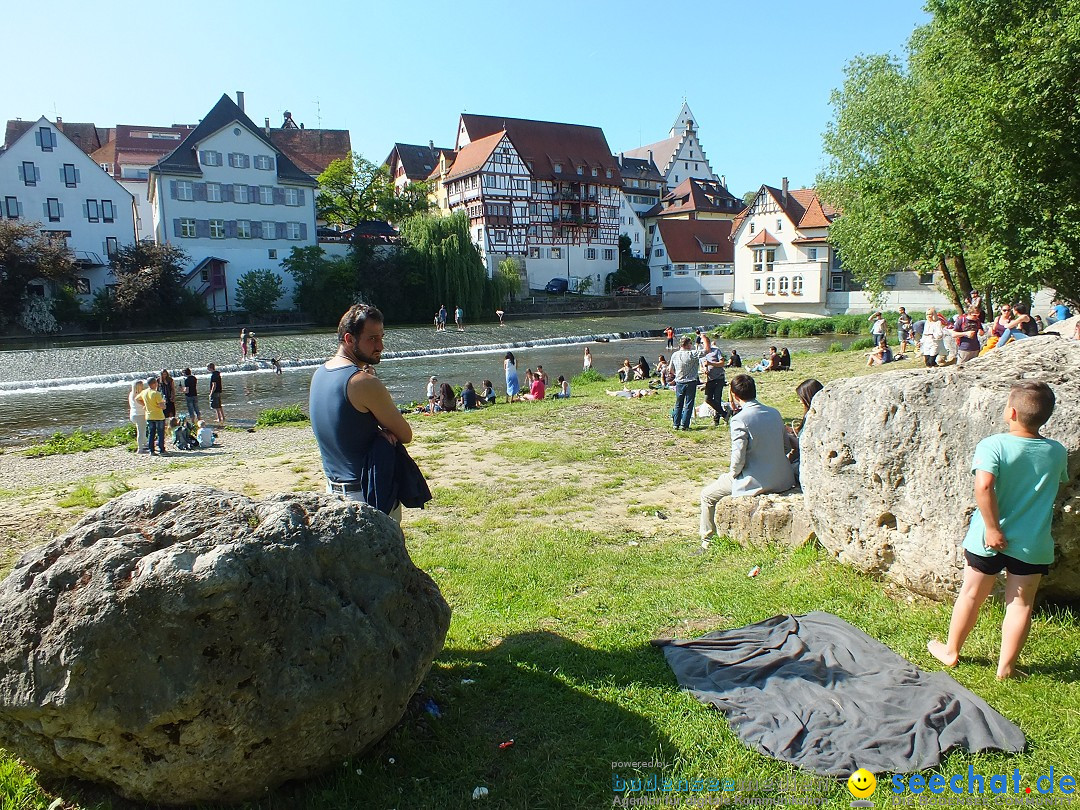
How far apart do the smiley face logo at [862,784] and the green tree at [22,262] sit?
57.4 metres

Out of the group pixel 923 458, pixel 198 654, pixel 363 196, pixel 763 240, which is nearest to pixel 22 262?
pixel 363 196

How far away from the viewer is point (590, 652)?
4.65 m

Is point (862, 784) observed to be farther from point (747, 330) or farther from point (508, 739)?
point (747, 330)

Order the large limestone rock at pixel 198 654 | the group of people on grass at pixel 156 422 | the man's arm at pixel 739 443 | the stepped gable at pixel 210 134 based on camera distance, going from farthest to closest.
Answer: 1. the stepped gable at pixel 210 134
2. the group of people on grass at pixel 156 422
3. the man's arm at pixel 739 443
4. the large limestone rock at pixel 198 654

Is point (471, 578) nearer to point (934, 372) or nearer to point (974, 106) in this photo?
point (934, 372)

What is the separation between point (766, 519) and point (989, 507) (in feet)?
9.47

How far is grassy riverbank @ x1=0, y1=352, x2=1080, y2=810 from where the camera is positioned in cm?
333

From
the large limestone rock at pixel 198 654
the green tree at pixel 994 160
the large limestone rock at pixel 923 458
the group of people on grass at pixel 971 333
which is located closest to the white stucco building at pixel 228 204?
the green tree at pixel 994 160

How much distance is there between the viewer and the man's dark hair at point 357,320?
167 inches

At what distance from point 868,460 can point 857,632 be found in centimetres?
127

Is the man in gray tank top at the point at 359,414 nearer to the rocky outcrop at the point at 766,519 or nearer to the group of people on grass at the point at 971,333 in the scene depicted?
the rocky outcrop at the point at 766,519

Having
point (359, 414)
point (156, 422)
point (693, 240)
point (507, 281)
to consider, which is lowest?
point (156, 422)

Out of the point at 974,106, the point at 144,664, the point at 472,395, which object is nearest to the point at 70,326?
the point at 472,395

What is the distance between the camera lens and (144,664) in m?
2.95
